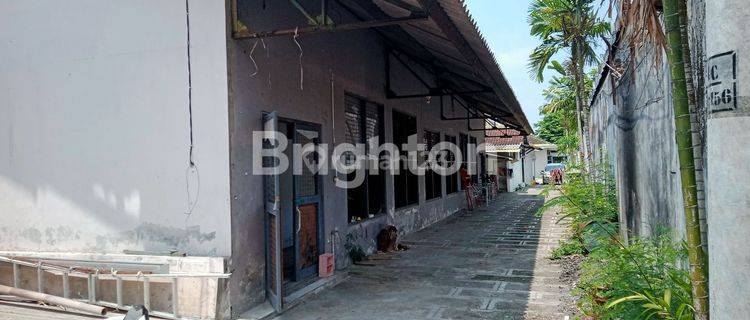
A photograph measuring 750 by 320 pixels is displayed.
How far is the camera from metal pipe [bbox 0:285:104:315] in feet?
16.7

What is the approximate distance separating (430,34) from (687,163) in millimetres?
5365

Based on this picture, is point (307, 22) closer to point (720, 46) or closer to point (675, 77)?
point (675, 77)

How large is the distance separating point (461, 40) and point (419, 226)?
22.5 ft

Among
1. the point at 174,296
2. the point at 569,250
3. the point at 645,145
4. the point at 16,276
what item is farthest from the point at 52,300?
the point at 569,250

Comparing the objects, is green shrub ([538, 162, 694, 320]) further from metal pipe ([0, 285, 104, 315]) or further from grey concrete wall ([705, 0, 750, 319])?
metal pipe ([0, 285, 104, 315])

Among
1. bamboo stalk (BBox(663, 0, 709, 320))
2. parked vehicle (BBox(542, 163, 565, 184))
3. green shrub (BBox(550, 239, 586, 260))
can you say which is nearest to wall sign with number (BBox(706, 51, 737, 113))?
bamboo stalk (BBox(663, 0, 709, 320))

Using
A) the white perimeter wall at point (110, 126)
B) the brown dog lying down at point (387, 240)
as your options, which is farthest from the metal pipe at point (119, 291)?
the brown dog lying down at point (387, 240)

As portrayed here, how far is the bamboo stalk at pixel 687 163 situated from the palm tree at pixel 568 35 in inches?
357

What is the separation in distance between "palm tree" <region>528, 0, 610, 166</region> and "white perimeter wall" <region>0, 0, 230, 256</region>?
8232 mm

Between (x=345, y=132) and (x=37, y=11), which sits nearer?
(x=37, y=11)

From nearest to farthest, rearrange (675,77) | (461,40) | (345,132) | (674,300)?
(675,77), (674,300), (461,40), (345,132)

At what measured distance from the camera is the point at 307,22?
6.67 meters

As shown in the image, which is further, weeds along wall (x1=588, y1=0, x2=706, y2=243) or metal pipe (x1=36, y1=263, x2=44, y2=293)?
metal pipe (x1=36, y1=263, x2=44, y2=293)

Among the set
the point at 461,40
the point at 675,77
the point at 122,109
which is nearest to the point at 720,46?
the point at 675,77
